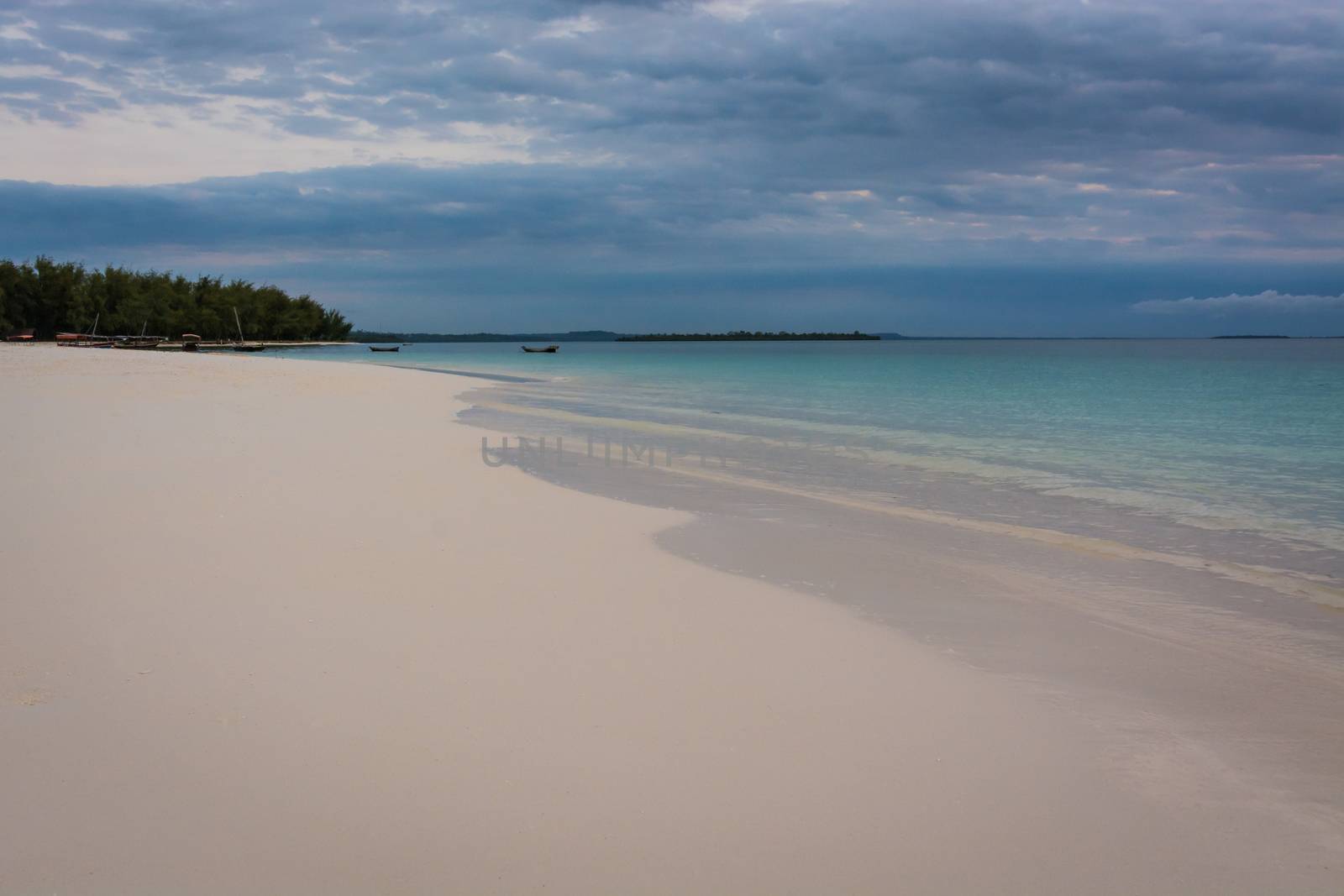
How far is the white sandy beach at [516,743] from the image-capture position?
271 centimetres

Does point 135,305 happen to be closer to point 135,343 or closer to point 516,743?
point 135,343

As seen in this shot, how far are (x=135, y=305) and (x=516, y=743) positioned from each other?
355ft

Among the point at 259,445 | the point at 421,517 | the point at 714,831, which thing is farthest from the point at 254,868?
the point at 259,445

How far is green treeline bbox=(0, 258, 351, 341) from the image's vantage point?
275 ft

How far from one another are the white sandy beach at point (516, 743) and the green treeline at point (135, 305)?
9367cm

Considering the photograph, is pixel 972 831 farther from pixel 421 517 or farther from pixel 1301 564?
pixel 1301 564

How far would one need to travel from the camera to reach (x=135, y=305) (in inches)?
3760

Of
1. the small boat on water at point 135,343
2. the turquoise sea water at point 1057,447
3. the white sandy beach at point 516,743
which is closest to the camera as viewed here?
the white sandy beach at point 516,743

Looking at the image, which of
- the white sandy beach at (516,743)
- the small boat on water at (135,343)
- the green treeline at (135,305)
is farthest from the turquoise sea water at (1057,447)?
the green treeline at (135,305)

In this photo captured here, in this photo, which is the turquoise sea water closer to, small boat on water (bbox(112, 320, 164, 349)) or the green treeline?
small boat on water (bbox(112, 320, 164, 349))

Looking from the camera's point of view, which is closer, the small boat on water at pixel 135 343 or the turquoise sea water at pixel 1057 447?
the turquoise sea water at pixel 1057 447

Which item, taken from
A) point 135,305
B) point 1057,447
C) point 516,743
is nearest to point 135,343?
point 135,305

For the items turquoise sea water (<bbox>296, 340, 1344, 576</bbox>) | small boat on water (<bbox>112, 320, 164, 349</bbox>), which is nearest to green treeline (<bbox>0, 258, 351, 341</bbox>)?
small boat on water (<bbox>112, 320, 164, 349</bbox>)

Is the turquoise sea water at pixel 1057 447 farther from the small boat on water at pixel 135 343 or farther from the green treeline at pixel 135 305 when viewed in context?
the green treeline at pixel 135 305
